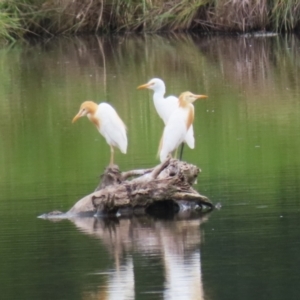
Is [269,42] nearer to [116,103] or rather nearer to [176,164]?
[116,103]

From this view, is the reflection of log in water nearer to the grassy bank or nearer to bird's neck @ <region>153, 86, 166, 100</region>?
bird's neck @ <region>153, 86, 166, 100</region>

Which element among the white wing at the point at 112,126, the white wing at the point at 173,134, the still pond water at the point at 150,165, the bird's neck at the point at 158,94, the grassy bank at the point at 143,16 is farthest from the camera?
the grassy bank at the point at 143,16

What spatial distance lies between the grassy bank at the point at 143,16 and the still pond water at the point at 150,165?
6084 mm

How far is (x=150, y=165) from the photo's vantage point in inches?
450

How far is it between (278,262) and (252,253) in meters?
0.32

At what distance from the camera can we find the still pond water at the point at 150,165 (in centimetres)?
705

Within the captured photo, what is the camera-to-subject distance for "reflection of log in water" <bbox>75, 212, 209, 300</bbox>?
22.3 feet

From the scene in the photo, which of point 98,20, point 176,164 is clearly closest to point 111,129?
point 176,164

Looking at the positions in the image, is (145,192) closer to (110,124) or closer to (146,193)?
(146,193)

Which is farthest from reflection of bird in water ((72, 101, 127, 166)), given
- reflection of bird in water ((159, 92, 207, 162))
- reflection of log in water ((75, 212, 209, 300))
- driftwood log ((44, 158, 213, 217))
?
reflection of log in water ((75, 212, 209, 300))

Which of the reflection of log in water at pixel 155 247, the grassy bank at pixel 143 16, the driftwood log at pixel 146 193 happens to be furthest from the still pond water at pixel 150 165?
the grassy bank at pixel 143 16

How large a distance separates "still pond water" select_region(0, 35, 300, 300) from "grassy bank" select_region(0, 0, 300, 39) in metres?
6.08

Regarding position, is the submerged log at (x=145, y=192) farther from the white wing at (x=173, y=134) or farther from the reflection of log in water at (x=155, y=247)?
the white wing at (x=173, y=134)

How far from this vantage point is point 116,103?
55.6ft
